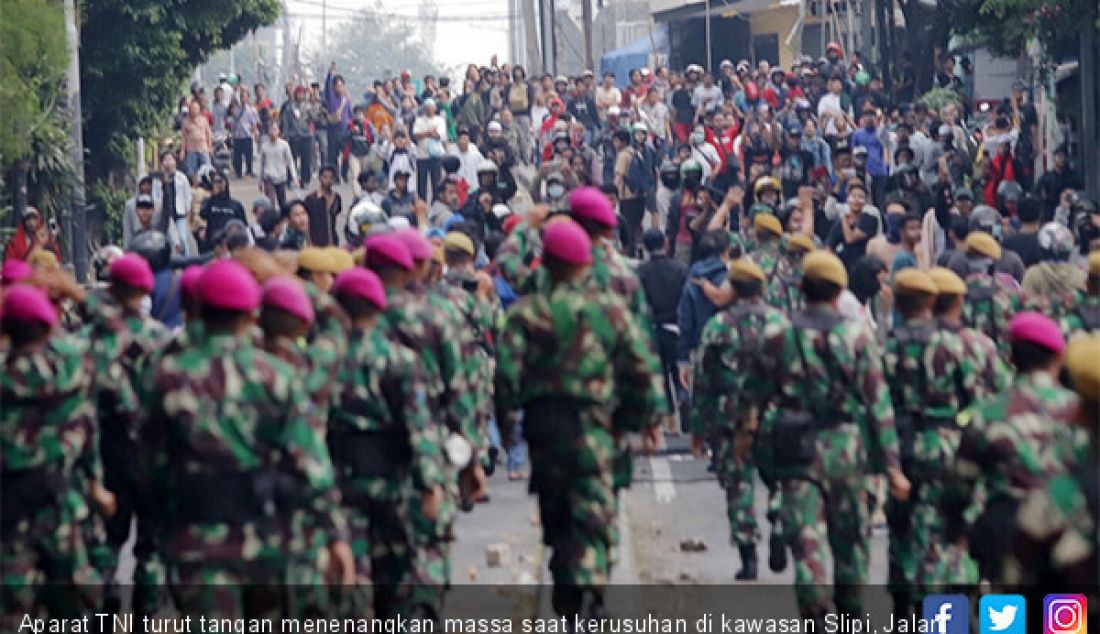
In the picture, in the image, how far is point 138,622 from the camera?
11086 mm

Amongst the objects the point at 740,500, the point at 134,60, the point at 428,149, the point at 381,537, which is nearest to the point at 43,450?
the point at 381,537

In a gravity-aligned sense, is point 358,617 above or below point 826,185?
below

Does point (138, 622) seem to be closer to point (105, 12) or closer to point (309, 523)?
point (309, 523)

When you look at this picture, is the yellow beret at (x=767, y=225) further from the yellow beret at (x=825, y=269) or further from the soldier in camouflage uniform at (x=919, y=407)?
the yellow beret at (x=825, y=269)

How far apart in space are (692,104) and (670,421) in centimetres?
1725

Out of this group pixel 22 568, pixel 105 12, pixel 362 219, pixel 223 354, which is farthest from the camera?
pixel 105 12

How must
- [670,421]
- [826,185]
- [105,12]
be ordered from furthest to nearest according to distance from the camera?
[105,12], [826,185], [670,421]

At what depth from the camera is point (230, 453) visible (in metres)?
Result: 8.55

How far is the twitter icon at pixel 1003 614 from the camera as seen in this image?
869cm

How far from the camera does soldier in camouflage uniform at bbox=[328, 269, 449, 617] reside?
10242 mm

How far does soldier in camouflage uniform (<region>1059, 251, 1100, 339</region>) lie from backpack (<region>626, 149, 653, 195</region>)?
15.2m

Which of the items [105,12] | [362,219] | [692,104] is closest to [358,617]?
[362,219]

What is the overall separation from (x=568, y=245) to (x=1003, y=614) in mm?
2586

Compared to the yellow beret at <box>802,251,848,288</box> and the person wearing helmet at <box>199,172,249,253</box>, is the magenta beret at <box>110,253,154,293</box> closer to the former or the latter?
the yellow beret at <box>802,251,848,288</box>
